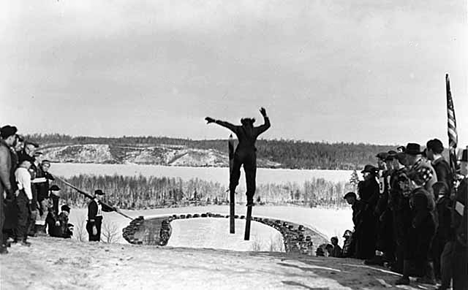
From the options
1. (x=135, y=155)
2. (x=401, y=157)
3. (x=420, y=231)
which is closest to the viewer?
(x=420, y=231)

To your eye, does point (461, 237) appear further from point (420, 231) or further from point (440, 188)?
point (420, 231)

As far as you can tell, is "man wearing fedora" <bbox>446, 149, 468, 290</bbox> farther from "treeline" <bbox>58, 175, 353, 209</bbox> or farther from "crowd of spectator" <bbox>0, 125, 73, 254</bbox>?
"treeline" <bbox>58, 175, 353, 209</bbox>

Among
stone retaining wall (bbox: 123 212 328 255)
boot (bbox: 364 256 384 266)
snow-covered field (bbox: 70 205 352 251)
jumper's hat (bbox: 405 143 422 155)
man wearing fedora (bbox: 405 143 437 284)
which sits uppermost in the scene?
jumper's hat (bbox: 405 143 422 155)

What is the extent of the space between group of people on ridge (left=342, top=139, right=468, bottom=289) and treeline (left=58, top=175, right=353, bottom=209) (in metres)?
23.8

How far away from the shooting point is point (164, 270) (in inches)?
348

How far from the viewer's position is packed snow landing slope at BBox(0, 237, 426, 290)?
26.7 feet

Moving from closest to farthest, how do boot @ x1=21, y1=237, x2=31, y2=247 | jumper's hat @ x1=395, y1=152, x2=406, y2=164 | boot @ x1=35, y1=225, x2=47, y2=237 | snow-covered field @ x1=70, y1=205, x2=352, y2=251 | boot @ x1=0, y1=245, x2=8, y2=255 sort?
1. boot @ x1=0, y1=245, x2=8, y2=255
2. jumper's hat @ x1=395, y1=152, x2=406, y2=164
3. boot @ x1=21, y1=237, x2=31, y2=247
4. boot @ x1=35, y1=225, x2=47, y2=237
5. snow-covered field @ x1=70, y1=205, x2=352, y2=251

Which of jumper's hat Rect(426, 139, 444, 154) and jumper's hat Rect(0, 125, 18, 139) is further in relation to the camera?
jumper's hat Rect(0, 125, 18, 139)

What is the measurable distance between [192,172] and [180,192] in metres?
3.98

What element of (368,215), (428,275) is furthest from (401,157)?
(368,215)

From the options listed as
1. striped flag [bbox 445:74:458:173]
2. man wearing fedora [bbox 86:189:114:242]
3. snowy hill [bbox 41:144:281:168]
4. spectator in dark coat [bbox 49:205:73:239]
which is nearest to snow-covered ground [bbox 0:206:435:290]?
striped flag [bbox 445:74:458:173]

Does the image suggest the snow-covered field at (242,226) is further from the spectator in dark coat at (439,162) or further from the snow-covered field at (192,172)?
the spectator in dark coat at (439,162)

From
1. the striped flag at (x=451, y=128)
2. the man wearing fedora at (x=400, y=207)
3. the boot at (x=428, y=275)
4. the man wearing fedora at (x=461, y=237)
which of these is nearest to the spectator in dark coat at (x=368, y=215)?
the man wearing fedora at (x=400, y=207)

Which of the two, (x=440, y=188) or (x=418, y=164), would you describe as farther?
(x=418, y=164)
